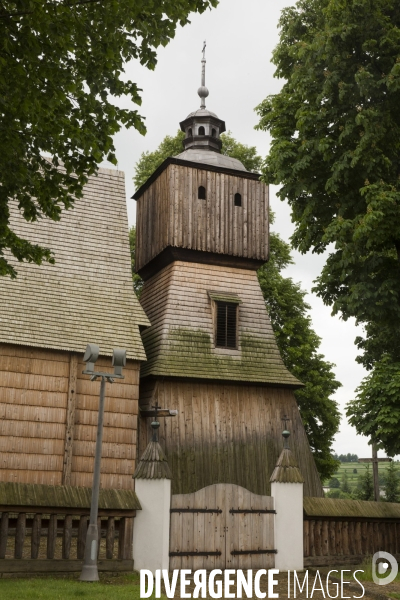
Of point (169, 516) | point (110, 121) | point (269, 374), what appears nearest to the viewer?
point (110, 121)

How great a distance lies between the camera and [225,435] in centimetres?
1866

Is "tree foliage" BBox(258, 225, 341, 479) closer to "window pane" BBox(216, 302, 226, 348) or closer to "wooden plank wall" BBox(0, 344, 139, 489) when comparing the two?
"window pane" BBox(216, 302, 226, 348)

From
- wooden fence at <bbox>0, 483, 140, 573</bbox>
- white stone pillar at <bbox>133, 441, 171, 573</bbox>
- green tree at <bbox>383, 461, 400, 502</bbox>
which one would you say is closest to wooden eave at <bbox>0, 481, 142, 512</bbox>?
wooden fence at <bbox>0, 483, 140, 573</bbox>

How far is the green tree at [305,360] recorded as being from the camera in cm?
2680

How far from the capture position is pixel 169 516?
38.3 ft

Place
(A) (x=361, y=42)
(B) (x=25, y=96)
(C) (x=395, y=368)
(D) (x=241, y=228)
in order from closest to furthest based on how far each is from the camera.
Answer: (B) (x=25, y=96) < (A) (x=361, y=42) < (C) (x=395, y=368) < (D) (x=241, y=228)

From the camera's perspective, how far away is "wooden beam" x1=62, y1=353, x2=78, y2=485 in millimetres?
16609

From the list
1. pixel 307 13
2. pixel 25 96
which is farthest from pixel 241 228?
pixel 25 96

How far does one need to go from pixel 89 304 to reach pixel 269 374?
5.90 metres

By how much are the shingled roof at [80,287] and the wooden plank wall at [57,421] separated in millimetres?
606

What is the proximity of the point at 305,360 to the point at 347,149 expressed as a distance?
13.1 meters

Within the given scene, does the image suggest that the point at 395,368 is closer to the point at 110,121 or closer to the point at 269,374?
the point at 269,374

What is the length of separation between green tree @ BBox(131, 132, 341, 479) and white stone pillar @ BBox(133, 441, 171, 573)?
14941mm

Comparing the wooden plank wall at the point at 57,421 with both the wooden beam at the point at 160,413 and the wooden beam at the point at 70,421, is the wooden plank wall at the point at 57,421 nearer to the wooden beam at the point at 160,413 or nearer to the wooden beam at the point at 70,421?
the wooden beam at the point at 70,421
